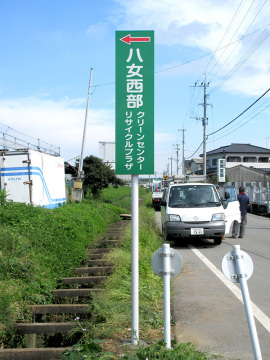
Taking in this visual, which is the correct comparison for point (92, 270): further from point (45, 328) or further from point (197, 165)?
point (197, 165)

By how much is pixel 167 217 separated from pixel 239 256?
289 inches

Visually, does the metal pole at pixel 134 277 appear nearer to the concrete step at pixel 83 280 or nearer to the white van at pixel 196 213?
the concrete step at pixel 83 280

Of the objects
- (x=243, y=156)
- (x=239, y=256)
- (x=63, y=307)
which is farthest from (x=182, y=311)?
(x=243, y=156)


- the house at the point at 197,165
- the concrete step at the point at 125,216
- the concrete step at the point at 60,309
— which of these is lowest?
the concrete step at the point at 60,309

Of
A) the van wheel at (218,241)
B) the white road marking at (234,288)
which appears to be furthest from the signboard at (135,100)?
the van wheel at (218,241)

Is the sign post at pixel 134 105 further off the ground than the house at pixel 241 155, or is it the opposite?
the house at pixel 241 155

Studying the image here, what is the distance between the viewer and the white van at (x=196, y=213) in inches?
420

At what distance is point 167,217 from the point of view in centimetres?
1093

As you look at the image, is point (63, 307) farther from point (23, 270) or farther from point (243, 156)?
point (243, 156)

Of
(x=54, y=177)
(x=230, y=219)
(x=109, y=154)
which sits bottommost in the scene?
(x=230, y=219)

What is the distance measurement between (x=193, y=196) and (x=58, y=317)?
271 inches

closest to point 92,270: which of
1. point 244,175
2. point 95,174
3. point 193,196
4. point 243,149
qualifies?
point 193,196

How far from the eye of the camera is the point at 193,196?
1158 centimetres

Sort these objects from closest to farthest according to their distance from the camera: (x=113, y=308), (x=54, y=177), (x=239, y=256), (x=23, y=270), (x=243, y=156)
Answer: (x=239, y=256) < (x=113, y=308) < (x=23, y=270) < (x=54, y=177) < (x=243, y=156)
